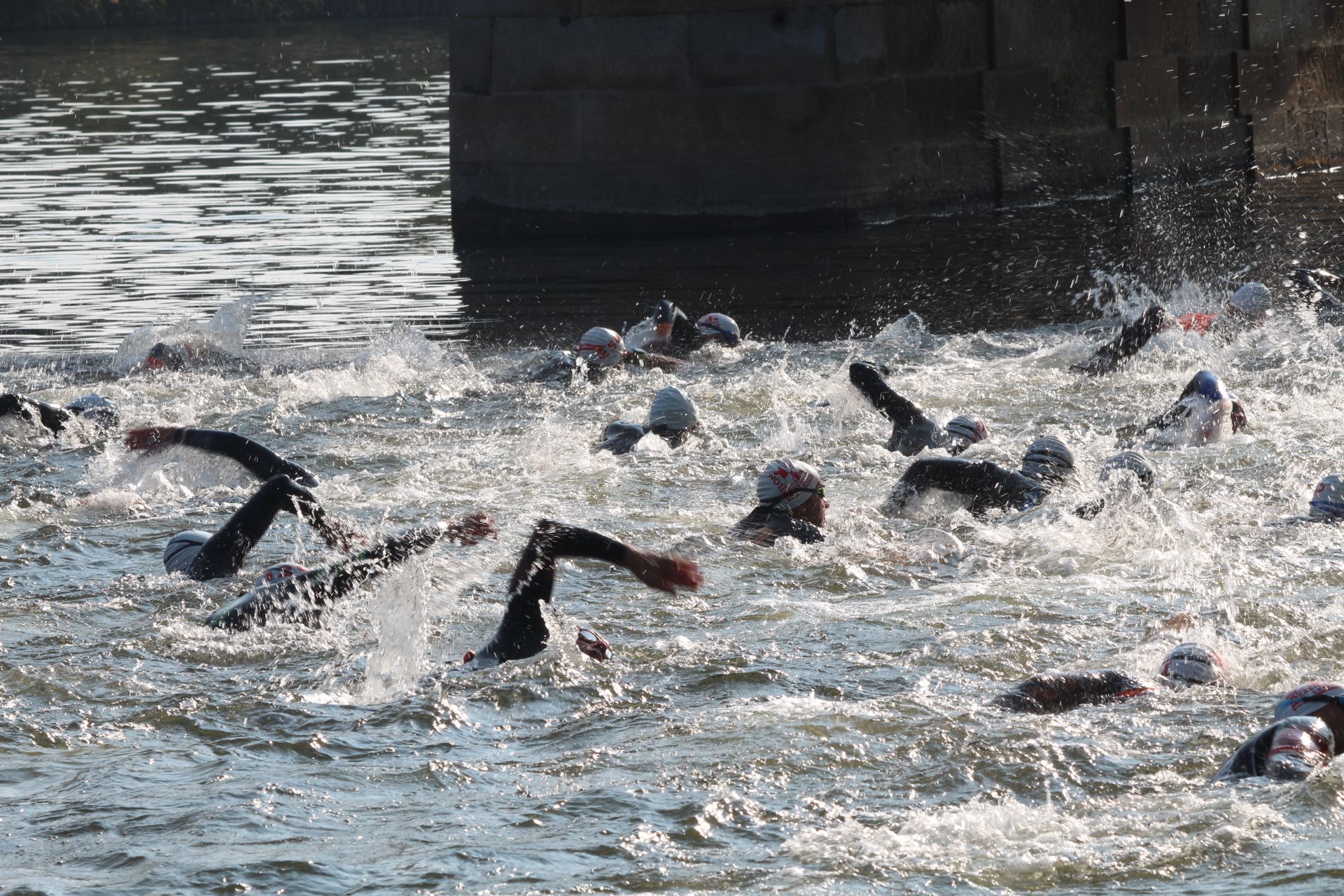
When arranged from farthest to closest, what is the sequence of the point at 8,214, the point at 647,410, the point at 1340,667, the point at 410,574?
the point at 8,214
the point at 647,410
the point at 410,574
the point at 1340,667

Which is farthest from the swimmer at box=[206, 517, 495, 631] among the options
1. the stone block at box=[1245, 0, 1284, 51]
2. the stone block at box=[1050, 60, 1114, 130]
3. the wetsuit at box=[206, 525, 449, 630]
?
the stone block at box=[1245, 0, 1284, 51]

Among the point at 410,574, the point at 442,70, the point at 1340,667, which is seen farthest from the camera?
the point at 442,70

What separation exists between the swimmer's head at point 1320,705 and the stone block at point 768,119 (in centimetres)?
1834

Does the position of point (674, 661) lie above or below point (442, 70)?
below

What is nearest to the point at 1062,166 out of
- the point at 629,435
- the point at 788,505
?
the point at 629,435

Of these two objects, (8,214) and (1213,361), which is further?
(8,214)

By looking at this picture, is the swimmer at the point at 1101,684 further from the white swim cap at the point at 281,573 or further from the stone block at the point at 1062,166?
the stone block at the point at 1062,166

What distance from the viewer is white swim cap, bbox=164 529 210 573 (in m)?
10.5

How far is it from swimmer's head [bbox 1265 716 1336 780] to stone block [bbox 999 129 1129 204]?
2110cm

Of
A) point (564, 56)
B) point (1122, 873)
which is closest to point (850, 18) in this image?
point (564, 56)

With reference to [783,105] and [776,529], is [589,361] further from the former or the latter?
[783,105]

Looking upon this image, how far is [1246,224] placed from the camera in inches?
1011

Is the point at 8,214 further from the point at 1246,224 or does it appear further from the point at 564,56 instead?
the point at 1246,224

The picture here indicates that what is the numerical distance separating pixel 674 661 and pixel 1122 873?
120 inches
